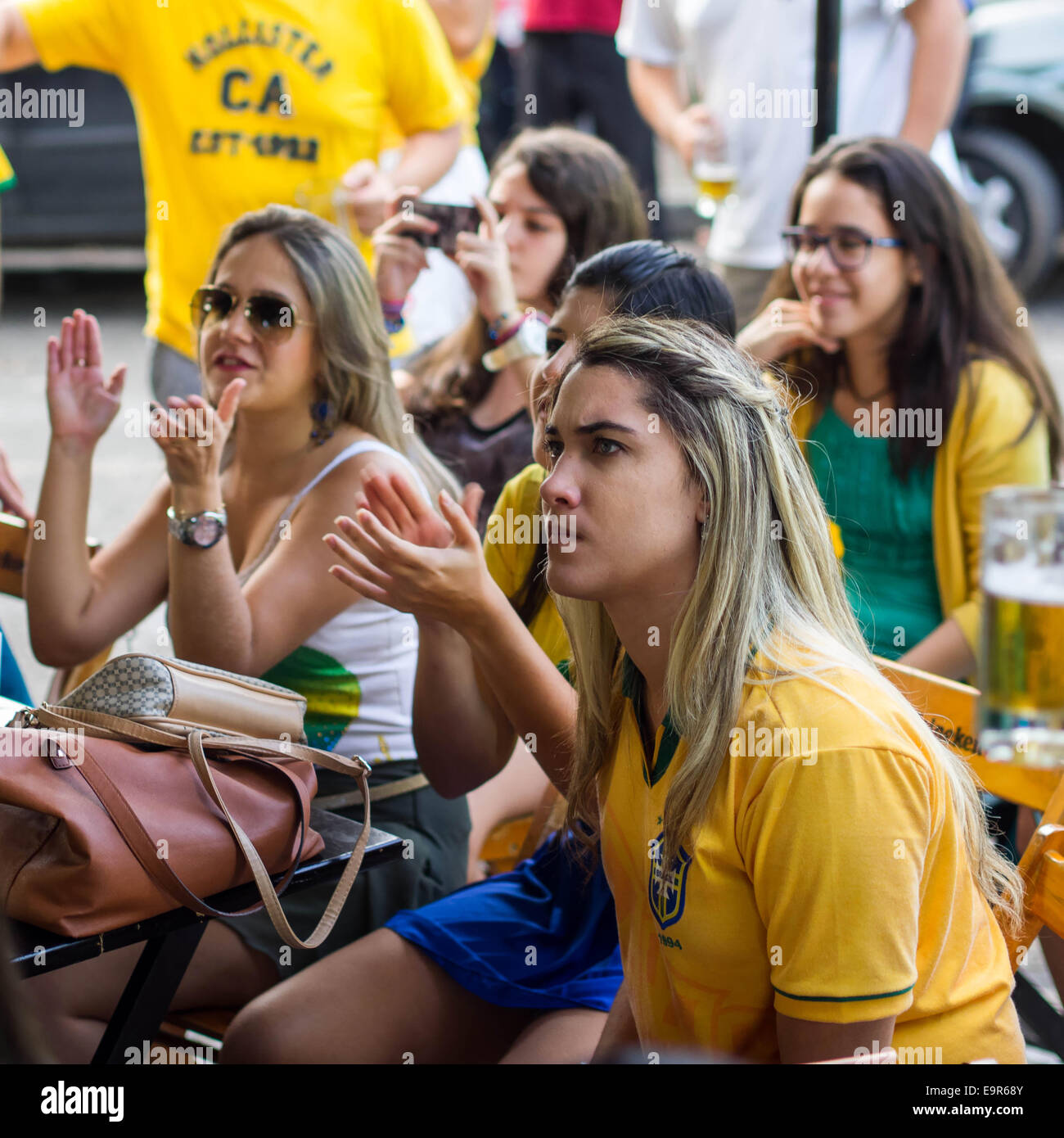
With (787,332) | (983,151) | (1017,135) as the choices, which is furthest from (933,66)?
(1017,135)

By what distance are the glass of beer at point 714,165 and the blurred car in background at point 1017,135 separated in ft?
13.0

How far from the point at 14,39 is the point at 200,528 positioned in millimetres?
1852

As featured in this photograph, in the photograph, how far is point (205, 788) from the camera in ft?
5.14

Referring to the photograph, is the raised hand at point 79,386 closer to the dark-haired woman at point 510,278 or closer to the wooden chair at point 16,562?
the wooden chair at point 16,562

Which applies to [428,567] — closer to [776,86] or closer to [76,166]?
[776,86]

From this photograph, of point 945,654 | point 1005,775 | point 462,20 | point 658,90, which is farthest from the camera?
point 462,20

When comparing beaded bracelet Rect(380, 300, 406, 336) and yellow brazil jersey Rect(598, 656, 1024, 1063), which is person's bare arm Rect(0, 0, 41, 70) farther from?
yellow brazil jersey Rect(598, 656, 1024, 1063)

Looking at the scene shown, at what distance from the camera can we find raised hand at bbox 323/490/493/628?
1.69 meters

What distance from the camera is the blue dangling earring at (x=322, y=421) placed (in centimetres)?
241

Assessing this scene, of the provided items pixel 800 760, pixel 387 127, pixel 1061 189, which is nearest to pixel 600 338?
pixel 800 760

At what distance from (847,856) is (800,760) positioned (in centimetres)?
10

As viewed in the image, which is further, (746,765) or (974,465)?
(974,465)

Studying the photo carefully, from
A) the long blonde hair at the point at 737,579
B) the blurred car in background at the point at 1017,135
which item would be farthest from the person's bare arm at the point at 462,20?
the blurred car in background at the point at 1017,135

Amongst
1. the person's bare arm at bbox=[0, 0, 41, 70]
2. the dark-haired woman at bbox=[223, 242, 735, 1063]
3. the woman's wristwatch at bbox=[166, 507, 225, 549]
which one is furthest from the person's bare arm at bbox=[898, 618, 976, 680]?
the person's bare arm at bbox=[0, 0, 41, 70]
